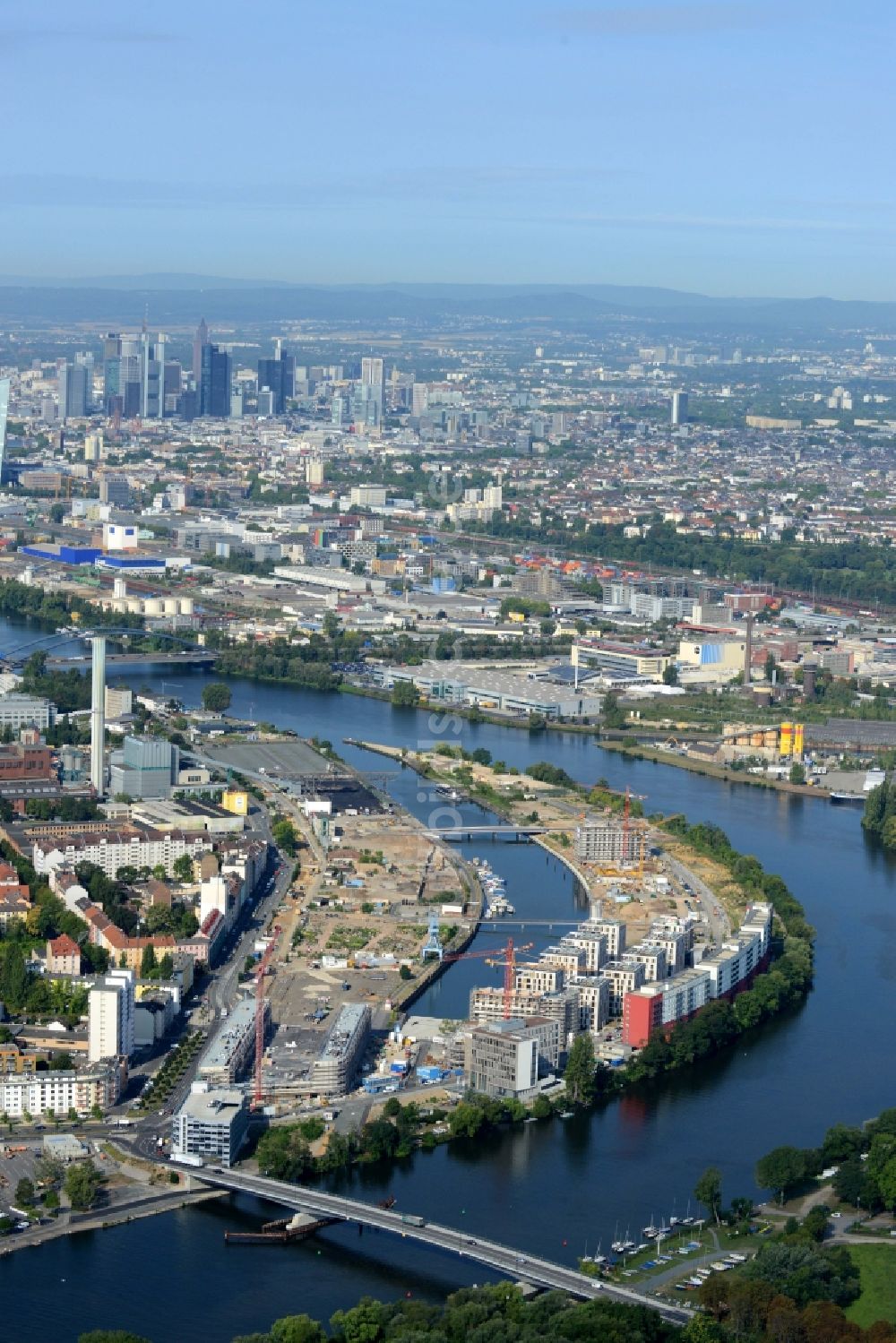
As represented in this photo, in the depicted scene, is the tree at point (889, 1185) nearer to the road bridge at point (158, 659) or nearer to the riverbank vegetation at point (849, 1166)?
the riverbank vegetation at point (849, 1166)

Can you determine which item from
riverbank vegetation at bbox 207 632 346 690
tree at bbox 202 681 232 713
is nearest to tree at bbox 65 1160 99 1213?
tree at bbox 202 681 232 713

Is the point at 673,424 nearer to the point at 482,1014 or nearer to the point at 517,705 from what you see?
the point at 517,705

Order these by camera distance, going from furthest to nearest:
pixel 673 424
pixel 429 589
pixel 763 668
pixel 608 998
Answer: pixel 673 424 < pixel 429 589 < pixel 763 668 < pixel 608 998

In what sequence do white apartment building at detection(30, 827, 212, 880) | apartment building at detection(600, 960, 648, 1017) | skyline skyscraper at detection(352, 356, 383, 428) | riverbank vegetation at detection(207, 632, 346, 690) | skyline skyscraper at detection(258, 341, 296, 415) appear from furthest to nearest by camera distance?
skyline skyscraper at detection(258, 341, 296, 415) → skyline skyscraper at detection(352, 356, 383, 428) → riverbank vegetation at detection(207, 632, 346, 690) → white apartment building at detection(30, 827, 212, 880) → apartment building at detection(600, 960, 648, 1017)

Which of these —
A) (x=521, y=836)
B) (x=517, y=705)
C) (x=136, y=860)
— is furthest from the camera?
(x=517, y=705)

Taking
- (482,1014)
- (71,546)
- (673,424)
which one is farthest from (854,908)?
(673,424)

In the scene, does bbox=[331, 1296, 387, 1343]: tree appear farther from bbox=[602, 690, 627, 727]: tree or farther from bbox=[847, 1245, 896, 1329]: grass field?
bbox=[602, 690, 627, 727]: tree

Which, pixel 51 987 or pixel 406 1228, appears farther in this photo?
pixel 51 987
